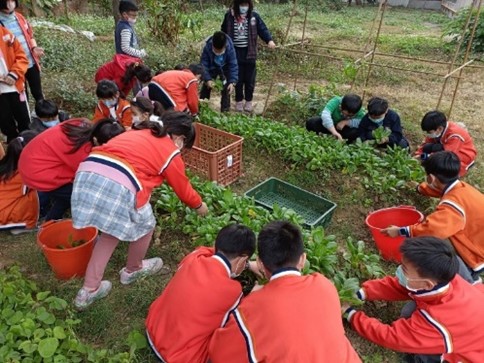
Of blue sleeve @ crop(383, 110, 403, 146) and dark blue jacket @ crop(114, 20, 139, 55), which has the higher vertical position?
dark blue jacket @ crop(114, 20, 139, 55)

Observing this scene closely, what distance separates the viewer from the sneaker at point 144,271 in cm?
306

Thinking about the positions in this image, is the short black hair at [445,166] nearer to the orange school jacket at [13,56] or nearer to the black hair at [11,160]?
the black hair at [11,160]

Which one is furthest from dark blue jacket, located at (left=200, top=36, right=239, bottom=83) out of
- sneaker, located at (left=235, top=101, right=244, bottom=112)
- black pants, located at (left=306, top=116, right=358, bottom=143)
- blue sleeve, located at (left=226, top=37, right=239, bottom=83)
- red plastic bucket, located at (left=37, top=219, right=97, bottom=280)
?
red plastic bucket, located at (left=37, top=219, right=97, bottom=280)

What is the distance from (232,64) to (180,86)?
134cm

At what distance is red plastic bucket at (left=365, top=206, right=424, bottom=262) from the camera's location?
3525 mm

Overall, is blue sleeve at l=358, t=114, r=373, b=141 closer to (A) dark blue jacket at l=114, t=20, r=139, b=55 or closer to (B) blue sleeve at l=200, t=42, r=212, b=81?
(B) blue sleeve at l=200, t=42, r=212, b=81

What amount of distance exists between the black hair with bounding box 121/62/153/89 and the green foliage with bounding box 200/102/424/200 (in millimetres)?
846

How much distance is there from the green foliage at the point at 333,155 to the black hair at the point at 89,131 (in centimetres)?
209

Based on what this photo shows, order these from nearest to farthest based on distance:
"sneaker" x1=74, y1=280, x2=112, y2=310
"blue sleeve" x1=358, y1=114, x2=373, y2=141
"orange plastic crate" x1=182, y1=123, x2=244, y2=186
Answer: "sneaker" x1=74, y1=280, x2=112, y2=310
"orange plastic crate" x1=182, y1=123, x2=244, y2=186
"blue sleeve" x1=358, y1=114, x2=373, y2=141

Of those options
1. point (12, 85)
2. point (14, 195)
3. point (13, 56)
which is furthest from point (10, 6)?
point (14, 195)

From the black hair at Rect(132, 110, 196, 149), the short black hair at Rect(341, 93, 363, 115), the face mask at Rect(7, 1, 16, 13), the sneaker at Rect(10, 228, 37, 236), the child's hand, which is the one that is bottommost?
the sneaker at Rect(10, 228, 37, 236)

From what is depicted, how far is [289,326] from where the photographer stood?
5.96 ft

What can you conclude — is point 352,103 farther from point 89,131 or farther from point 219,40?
point 89,131

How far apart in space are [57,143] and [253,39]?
3.67 meters
